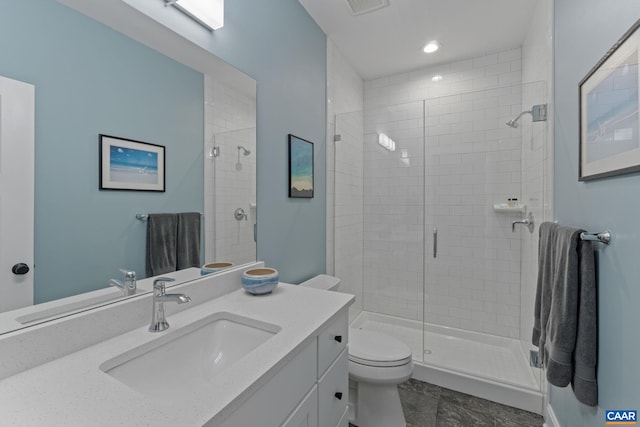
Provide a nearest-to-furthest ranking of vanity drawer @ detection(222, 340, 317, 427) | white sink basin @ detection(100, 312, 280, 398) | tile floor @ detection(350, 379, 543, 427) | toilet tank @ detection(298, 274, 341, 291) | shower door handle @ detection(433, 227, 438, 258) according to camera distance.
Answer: vanity drawer @ detection(222, 340, 317, 427) < white sink basin @ detection(100, 312, 280, 398) < tile floor @ detection(350, 379, 543, 427) < toilet tank @ detection(298, 274, 341, 291) < shower door handle @ detection(433, 227, 438, 258)

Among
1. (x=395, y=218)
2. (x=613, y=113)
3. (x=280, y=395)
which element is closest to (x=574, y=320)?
(x=613, y=113)

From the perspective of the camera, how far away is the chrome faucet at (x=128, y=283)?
3.24 feet

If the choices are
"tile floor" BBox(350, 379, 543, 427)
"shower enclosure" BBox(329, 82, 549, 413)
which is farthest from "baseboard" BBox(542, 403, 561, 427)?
"shower enclosure" BBox(329, 82, 549, 413)

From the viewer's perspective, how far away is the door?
2.36 ft

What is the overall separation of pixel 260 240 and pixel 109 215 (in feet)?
2.66

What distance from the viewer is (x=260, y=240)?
1666mm

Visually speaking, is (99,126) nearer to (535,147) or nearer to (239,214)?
(239,214)

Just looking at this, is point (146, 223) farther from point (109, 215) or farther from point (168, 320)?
point (168, 320)

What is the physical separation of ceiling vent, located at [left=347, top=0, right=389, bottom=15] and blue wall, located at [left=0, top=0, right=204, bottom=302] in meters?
1.49

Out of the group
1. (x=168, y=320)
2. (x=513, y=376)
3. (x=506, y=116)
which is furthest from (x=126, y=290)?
(x=506, y=116)

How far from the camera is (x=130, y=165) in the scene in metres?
0.99

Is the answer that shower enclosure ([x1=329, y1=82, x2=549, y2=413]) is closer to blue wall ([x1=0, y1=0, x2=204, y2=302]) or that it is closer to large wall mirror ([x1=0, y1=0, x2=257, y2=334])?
large wall mirror ([x1=0, y1=0, x2=257, y2=334])

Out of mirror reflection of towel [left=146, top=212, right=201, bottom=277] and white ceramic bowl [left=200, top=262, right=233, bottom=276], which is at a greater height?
mirror reflection of towel [left=146, top=212, right=201, bottom=277]

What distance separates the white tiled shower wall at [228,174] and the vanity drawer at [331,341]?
0.59 meters
